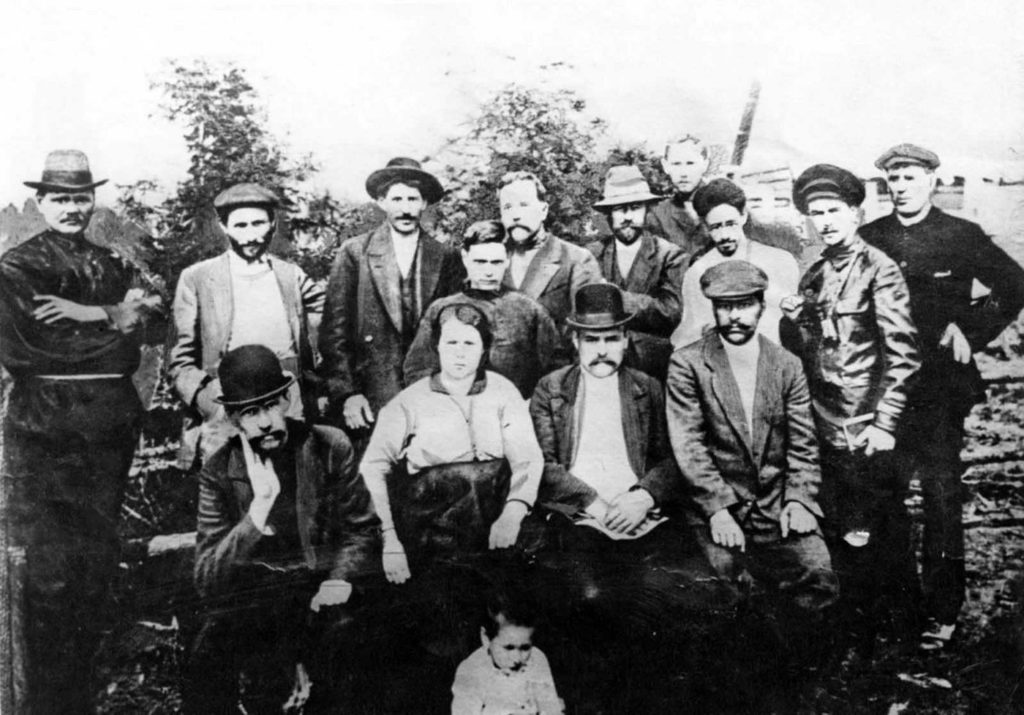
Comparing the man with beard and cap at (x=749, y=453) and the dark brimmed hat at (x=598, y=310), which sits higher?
the dark brimmed hat at (x=598, y=310)

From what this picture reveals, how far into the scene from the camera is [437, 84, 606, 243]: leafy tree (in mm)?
5336

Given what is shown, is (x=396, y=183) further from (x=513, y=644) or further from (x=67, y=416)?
(x=513, y=644)

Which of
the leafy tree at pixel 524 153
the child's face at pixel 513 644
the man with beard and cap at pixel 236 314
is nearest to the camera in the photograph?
the child's face at pixel 513 644

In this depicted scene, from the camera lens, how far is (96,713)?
5191 millimetres

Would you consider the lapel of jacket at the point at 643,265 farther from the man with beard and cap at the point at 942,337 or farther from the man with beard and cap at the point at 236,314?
the man with beard and cap at the point at 236,314

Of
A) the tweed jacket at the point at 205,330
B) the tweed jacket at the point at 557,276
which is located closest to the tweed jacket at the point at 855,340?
Result: the tweed jacket at the point at 557,276

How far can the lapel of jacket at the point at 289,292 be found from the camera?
529 centimetres

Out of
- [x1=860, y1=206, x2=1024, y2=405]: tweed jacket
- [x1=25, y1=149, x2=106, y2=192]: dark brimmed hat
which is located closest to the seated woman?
[x1=25, y1=149, x2=106, y2=192]: dark brimmed hat

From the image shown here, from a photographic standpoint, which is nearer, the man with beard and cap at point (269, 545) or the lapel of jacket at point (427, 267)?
the man with beard and cap at point (269, 545)

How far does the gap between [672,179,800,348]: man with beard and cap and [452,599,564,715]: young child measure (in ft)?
5.74

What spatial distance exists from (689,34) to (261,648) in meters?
4.07

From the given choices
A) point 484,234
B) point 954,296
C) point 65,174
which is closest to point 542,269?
point 484,234

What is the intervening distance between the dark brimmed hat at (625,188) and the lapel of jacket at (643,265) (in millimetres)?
216

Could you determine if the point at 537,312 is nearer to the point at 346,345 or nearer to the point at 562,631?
the point at 346,345
